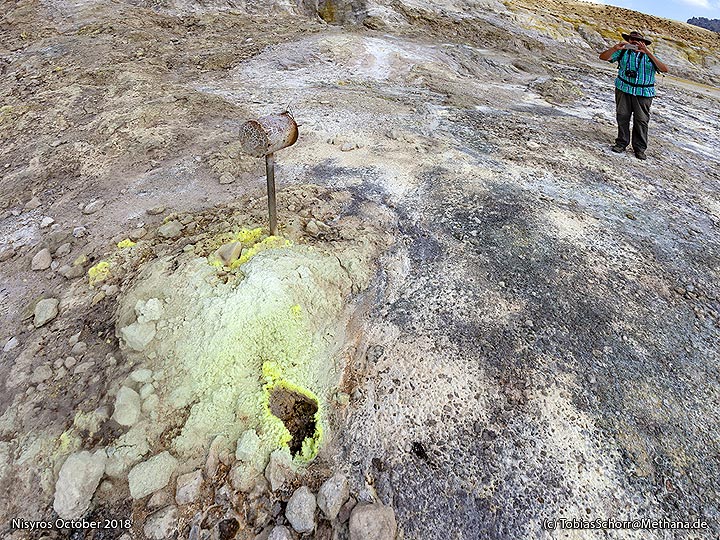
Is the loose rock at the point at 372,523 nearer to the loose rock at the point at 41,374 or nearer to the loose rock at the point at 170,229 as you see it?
the loose rock at the point at 41,374

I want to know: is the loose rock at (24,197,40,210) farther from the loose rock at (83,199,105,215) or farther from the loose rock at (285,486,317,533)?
the loose rock at (285,486,317,533)

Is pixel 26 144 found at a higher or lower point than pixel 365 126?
lower

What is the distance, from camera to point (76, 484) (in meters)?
1.98

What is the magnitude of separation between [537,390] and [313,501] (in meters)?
1.40

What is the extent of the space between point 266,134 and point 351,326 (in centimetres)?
133

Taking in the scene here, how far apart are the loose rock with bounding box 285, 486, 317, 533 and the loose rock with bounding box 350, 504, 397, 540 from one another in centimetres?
19

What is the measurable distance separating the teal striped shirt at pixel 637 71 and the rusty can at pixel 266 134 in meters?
4.68

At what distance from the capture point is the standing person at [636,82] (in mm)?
5062

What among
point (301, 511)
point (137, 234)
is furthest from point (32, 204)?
point (301, 511)

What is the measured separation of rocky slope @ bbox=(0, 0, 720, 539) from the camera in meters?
2.04

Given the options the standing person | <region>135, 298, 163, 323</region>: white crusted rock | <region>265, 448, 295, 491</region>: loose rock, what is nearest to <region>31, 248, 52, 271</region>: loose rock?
<region>135, 298, 163, 323</region>: white crusted rock

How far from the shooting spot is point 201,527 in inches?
75.6

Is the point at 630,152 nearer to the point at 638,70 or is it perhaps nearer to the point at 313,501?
the point at 638,70

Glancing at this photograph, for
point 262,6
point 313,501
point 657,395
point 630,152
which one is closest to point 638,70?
point 630,152
